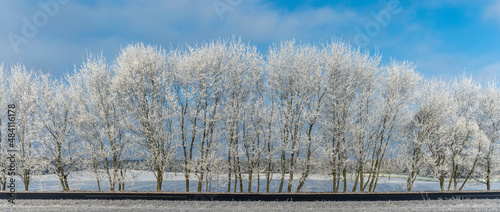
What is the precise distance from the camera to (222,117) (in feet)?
59.9

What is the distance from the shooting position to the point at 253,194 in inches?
458

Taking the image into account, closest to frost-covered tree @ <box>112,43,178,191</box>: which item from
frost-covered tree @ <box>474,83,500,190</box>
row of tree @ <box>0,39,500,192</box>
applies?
row of tree @ <box>0,39,500,192</box>

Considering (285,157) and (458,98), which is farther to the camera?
(458,98)

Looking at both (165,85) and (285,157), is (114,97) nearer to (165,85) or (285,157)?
(165,85)

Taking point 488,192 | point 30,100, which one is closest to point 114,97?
point 30,100

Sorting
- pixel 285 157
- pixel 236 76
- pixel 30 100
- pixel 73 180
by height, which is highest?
pixel 236 76

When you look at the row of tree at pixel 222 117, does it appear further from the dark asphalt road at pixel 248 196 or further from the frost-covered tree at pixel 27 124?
the dark asphalt road at pixel 248 196

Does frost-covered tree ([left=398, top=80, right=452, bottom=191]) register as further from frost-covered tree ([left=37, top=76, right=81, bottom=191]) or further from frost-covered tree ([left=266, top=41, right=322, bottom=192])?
frost-covered tree ([left=37, top=76, right=81, bottom=191])

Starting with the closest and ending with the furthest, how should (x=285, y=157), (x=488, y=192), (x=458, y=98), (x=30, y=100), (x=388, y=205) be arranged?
(x=388, y=205) → (x=488, y=192) → (x=285, y=157) → (x=30, y=100) → (x=458, y=98)

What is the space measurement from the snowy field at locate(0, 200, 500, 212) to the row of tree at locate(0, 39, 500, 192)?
261 inches

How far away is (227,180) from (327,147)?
5.84 meters

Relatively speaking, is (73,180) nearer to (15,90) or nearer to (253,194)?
(15,90)

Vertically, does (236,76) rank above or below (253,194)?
above

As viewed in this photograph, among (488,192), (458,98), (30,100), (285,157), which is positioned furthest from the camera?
(458,98)
